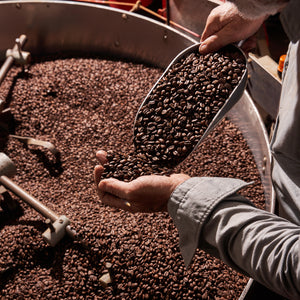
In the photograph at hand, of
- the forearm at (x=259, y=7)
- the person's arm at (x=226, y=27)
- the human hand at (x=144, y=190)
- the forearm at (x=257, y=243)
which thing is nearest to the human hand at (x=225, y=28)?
the person's arm at (x=226, y=27)

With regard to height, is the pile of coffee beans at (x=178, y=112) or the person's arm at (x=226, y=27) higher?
the person's arm at (x=226, y=27)

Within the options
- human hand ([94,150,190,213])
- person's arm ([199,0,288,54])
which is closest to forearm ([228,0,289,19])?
person's arm ([199,0,288,54])

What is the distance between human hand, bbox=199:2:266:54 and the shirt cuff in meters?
0.73

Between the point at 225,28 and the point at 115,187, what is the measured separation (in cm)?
81

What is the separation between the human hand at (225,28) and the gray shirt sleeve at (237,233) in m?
0.74

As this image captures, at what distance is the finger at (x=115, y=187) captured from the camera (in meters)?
1.08

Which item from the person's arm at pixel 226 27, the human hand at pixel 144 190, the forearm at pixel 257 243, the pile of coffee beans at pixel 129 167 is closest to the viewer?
the forearm at pixel 257 243

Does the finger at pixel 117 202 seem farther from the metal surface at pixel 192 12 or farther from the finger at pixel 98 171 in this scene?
the metal surface at pixel 192 12

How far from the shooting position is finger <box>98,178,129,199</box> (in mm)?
1084

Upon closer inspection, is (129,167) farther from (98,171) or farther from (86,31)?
(86,31)

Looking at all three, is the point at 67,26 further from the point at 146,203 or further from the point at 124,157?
the point at 146,203

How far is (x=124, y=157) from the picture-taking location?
1.27m

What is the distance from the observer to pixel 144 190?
3.46 ft

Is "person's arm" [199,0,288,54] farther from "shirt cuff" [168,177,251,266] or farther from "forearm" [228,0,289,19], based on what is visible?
"shirt cuff" [168,177,251,266]
